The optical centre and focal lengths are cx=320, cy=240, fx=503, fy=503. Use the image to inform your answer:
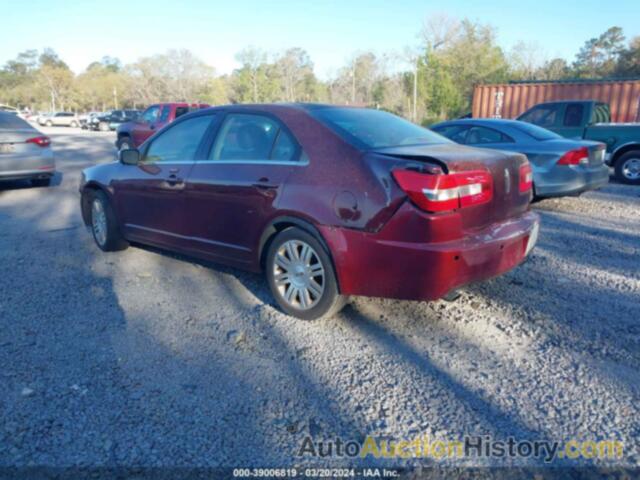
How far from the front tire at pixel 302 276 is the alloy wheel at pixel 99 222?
2.58 meters

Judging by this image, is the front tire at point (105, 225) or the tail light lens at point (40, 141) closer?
the front tire at point (105, 225)

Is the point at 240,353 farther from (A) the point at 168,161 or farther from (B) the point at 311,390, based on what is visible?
(A) the point at 168,161

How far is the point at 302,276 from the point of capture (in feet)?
12.3

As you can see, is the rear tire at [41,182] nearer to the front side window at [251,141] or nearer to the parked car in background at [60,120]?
the front side window at [251,141]

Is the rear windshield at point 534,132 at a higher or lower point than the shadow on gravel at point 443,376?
higher

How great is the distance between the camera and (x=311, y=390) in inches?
115

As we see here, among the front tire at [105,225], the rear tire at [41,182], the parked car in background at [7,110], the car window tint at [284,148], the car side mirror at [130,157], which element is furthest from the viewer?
the rear tire at [41,182]

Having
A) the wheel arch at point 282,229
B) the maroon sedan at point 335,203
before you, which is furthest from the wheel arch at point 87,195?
the wheel arch at point 282,229

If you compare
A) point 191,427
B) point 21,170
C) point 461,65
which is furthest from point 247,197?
point 461,65

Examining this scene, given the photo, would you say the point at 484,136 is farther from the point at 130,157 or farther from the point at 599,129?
the point at 130,157

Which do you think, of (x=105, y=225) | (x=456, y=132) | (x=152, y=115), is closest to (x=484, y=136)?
(x=456, y=132)

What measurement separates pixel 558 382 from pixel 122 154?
440 cm

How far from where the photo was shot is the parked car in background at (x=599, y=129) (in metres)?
9.83

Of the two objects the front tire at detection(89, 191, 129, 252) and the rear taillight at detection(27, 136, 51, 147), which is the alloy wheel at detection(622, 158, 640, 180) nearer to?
the front tire at detection(89, 191, 129, 252)
